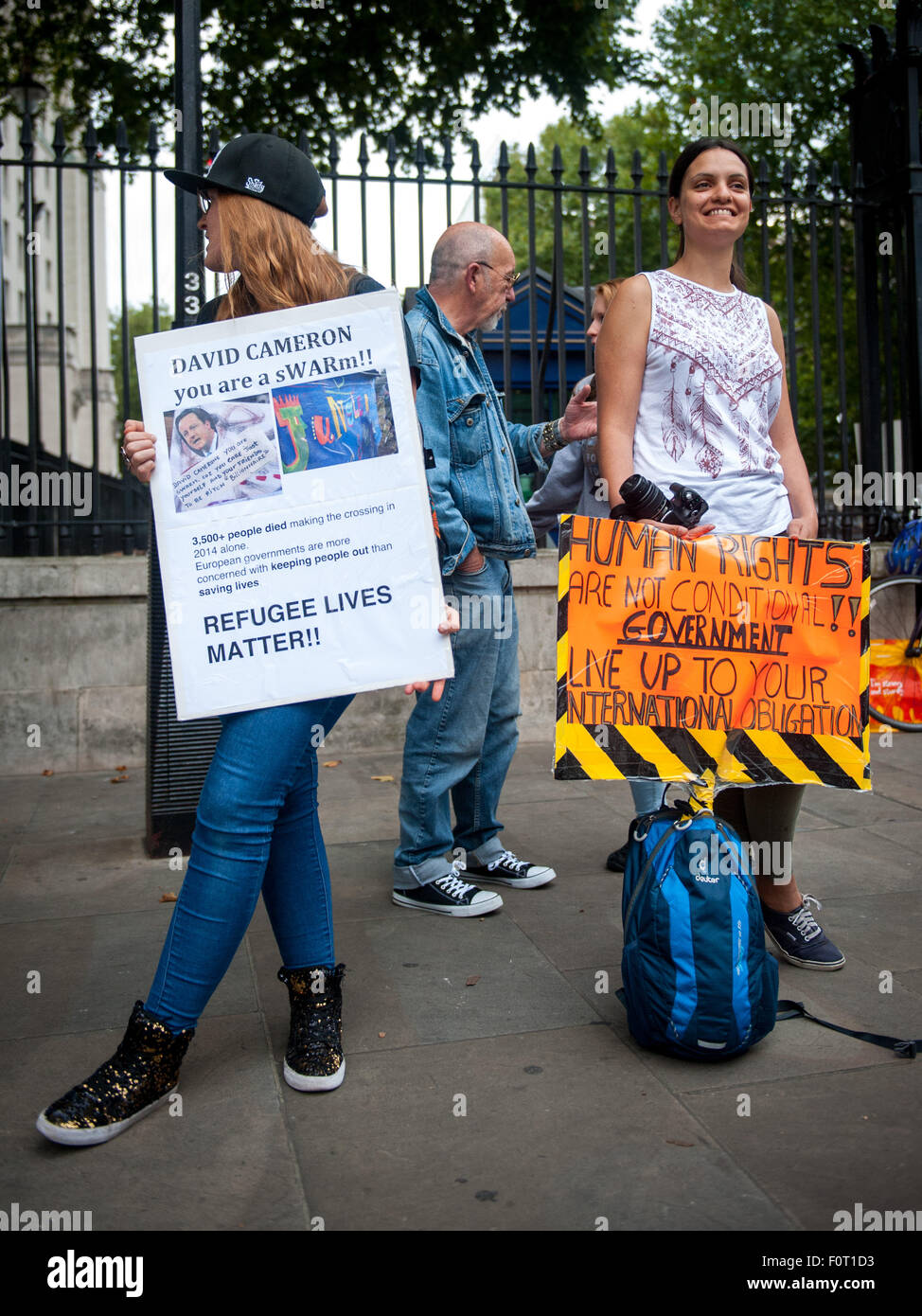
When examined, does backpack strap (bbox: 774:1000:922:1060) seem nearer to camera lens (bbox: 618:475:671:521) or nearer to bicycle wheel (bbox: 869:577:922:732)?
camera lens (bbox: 618:475:671:521)

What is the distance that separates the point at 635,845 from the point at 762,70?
50.6ft

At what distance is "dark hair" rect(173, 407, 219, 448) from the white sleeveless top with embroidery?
1.12 metres

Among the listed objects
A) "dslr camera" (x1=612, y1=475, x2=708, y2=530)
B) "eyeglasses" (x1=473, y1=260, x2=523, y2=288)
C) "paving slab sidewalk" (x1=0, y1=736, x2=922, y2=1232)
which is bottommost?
"paving slab sidewalk" (x1=0, y1=736, x2=922, y2=1232)

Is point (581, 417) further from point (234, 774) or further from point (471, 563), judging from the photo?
point (234, 774)

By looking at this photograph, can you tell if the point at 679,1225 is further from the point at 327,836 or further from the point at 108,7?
the point at 108,7

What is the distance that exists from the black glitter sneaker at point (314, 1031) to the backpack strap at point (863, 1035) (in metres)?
1.06

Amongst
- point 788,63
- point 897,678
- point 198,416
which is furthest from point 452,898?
point 788,63

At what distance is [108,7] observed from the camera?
1162 centimetres

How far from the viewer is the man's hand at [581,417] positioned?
3803 mm

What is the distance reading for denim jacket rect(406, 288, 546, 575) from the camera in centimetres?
353

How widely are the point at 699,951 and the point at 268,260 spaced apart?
1750 mm

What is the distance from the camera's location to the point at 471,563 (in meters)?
3.71

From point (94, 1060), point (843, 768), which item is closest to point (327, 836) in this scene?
point (94, 1060)

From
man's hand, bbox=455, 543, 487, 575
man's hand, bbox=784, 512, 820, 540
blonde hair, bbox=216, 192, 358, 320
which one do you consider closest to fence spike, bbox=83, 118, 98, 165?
man's hand, bbox=455, 543, 487, 575
